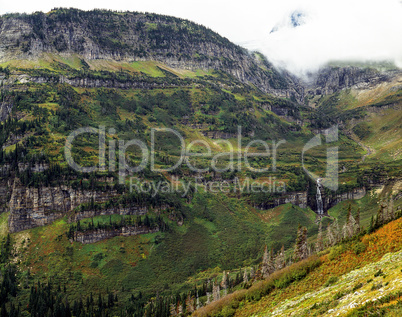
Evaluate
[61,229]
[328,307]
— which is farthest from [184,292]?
[328,307]

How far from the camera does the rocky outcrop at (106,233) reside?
17625cm

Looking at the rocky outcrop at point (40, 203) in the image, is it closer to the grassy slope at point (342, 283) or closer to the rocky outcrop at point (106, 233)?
the rocky outcrop at point (106, 233)

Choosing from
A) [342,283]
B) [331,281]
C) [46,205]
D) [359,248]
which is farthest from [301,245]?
[46,205]

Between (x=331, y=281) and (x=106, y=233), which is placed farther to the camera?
(x=106, y=233)

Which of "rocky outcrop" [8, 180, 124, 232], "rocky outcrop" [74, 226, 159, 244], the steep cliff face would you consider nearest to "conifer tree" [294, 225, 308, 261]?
"rocky outcrop" [74, 226, 159, 244]

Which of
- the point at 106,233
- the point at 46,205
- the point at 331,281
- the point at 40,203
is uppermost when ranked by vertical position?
the point at 331,281

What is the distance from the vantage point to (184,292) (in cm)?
15288

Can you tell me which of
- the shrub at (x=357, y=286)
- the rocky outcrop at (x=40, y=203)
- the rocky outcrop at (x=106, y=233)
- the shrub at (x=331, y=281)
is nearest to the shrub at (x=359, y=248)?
the shrub at (x=331, y=281)

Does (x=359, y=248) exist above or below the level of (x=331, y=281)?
above

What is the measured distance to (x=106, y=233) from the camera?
182 m

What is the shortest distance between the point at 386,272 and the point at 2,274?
161 metres

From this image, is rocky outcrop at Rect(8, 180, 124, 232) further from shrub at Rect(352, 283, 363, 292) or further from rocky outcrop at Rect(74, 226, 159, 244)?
shrub at Rect(352, 283, 363, 292)

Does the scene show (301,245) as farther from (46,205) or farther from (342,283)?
(46,205)

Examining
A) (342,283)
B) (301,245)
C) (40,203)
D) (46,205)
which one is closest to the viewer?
(342,283)
